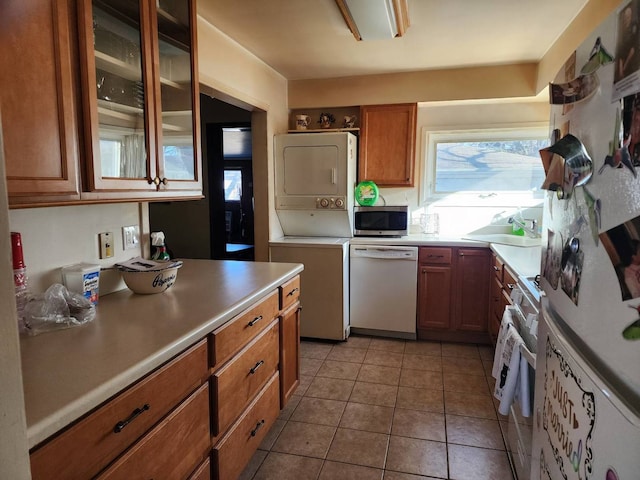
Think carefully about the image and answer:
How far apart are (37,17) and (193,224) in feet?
11.1

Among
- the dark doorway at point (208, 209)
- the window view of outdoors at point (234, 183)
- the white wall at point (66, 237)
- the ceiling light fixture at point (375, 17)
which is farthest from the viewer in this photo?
the window view of outdoors at point (234, 183)

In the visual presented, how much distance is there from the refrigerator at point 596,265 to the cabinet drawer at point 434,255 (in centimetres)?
232

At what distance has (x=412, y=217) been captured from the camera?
4.03 m

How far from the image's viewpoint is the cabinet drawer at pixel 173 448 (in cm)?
109

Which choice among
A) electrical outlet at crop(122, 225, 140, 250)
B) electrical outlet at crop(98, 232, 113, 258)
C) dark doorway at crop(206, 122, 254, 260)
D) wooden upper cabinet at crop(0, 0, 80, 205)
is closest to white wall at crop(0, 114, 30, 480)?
wooden upper cabinet at crop(0, 0, 80, 205)

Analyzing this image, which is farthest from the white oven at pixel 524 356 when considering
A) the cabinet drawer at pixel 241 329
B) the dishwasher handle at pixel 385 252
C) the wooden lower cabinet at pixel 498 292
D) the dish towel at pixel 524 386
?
the dishwasher handle at pixel 385 252

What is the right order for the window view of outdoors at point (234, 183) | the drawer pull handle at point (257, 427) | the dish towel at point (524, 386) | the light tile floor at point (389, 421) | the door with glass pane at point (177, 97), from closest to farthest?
the dish towel at point (524, 386) < the door with glass pane at point (177, 97) < the drawer pull handle at point (257, 427) < the light tile floor at point (389, 421) < the window view of outdoors at point (234, 183)

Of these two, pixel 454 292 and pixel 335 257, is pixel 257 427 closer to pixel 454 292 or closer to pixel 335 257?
pixel 335 257

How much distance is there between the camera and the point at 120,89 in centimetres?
152

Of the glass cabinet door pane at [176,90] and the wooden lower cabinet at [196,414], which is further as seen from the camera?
the glass cabinet door pane at [176,90]

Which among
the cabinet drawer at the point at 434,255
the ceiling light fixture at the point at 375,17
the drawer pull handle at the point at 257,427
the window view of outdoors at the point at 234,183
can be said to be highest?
the ceiling light fixture at the point at 375,17

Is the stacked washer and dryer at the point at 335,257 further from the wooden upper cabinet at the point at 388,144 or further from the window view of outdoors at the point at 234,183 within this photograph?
the window view of outdoors at the point at 234,183

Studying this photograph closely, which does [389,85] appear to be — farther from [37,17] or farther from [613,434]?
[613,434]

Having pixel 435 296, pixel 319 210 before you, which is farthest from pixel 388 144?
pixel 435 296
